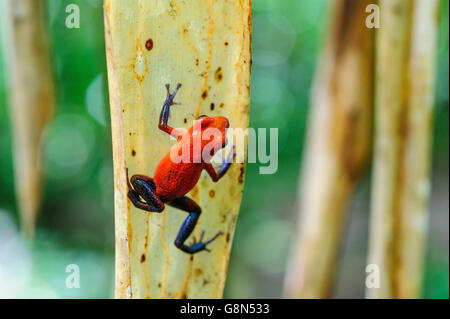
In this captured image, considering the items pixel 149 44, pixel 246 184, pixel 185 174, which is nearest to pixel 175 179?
pixel 185 174

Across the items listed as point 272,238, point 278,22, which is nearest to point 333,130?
point 278,22

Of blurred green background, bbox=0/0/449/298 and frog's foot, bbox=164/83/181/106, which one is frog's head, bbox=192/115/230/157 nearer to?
frog's foot, bbox=164/83/181/106

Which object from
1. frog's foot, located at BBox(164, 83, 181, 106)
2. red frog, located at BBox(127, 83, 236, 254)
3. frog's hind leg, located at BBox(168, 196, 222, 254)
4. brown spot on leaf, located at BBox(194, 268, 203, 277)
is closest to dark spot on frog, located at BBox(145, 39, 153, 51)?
frog's foot, located at BBox(164, 83, 181, 106)

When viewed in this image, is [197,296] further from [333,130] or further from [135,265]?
[333,130]

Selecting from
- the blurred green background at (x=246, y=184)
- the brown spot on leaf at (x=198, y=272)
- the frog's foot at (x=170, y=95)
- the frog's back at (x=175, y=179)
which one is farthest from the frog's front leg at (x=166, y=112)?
the blurred green background at (x=246, y=184)

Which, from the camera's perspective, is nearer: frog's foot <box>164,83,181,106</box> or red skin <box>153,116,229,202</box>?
frog's foot <box>164,83,181,106</box>

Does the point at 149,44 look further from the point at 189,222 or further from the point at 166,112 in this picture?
the point at 189,222
